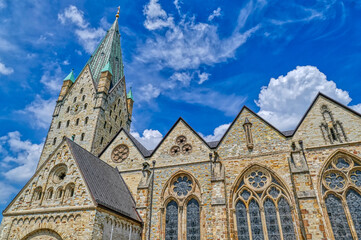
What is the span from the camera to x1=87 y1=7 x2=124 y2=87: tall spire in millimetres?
33394

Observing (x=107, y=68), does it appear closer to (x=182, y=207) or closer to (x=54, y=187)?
(x=54, y=187)

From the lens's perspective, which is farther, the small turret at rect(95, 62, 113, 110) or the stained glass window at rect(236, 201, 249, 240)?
the small turret at rect(95, 62, 113, 110)

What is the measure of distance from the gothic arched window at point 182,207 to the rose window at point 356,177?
9.70m

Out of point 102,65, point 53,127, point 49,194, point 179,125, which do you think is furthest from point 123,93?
point 49,194

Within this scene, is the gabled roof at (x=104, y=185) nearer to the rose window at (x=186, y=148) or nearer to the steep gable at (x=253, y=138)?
the rose window at (x=186, y=148)

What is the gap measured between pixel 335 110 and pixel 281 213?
831 centimetres

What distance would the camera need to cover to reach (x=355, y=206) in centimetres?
1484

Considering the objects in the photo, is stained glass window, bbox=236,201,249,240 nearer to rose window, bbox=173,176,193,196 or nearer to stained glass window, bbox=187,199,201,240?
stained glass window, bbox=187,199,201,240

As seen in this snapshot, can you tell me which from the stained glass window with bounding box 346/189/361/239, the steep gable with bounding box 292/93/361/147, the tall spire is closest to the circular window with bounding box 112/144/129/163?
the tall spire

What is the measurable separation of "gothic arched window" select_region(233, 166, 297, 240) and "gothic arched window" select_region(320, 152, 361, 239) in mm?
2319

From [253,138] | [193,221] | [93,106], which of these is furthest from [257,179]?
[93,106]

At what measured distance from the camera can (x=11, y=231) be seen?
14789 millimetres

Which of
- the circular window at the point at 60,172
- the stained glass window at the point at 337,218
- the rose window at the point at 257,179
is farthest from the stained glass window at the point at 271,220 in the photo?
the circular window at the point at 60,172

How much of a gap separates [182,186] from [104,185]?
565 cm
